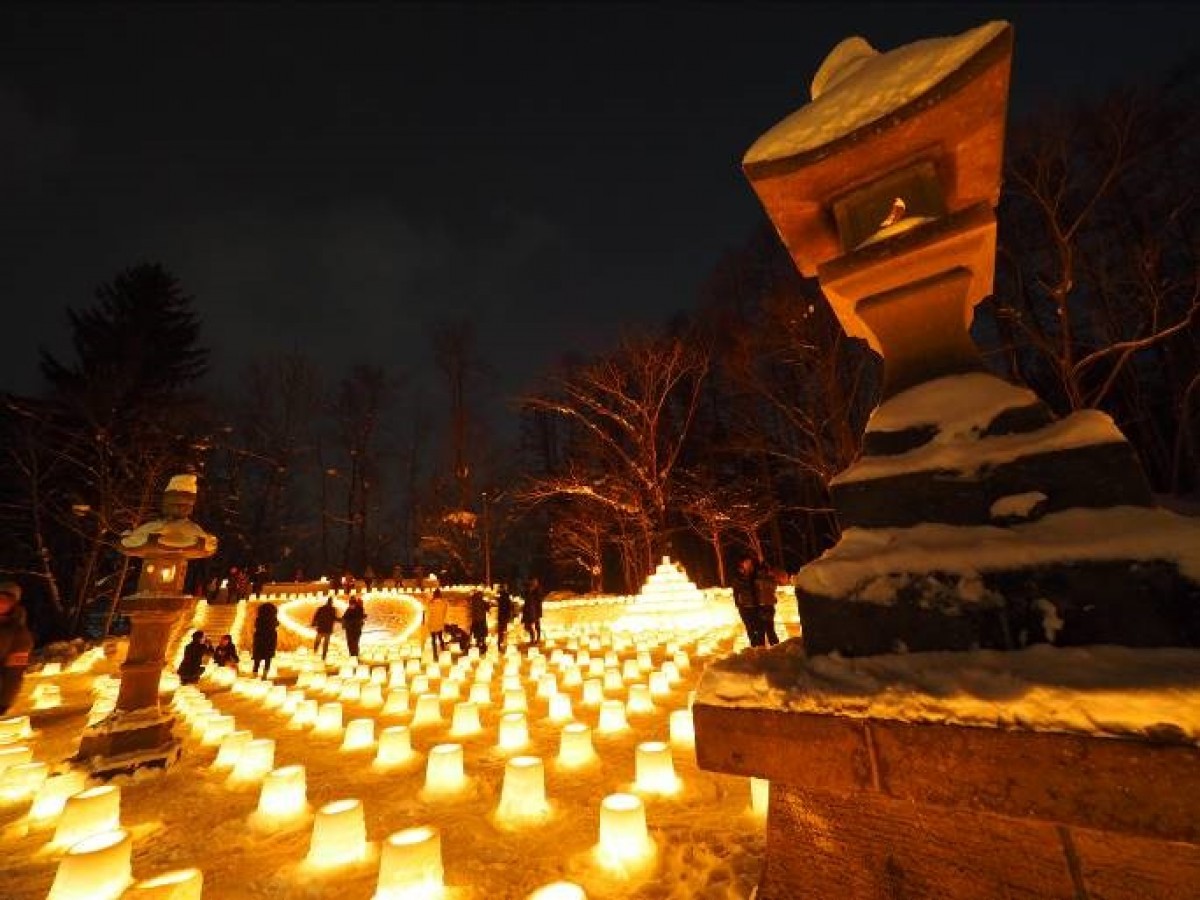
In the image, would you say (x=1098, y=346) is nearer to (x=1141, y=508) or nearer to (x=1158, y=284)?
(x=1158, y=284)

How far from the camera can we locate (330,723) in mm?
6199

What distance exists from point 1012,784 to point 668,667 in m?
6.71

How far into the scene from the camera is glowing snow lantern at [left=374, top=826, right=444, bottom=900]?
2.63 metres

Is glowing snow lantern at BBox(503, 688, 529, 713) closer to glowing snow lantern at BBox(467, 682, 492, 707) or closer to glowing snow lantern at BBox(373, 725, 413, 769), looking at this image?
glowing snow lantern at BBox(467, 682, 492, 707)

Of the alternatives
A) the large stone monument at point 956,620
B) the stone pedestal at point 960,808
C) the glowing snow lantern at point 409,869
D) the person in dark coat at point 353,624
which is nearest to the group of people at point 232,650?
the person in dark coat at point 353,624

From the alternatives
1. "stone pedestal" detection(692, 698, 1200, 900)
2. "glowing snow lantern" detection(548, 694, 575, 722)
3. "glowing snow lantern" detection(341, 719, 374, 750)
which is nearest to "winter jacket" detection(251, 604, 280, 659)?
"glowing snow lantern" detection(341, 719, 374, 750)

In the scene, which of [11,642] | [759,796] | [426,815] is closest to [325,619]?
[11,642]

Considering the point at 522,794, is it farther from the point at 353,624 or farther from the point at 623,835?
the point at 353,624

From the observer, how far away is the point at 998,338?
16.2m

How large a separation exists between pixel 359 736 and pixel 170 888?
11.1 feet

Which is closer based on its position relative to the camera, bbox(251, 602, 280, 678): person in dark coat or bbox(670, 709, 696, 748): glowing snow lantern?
bbox(670, 709, 696, 748): glowing snow lantern

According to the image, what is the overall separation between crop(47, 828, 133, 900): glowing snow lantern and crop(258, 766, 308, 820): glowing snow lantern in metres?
1.06

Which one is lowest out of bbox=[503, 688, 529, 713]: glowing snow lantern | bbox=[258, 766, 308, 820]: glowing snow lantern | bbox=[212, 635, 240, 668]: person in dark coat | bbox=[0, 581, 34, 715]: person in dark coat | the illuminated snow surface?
the illuminated snow surface

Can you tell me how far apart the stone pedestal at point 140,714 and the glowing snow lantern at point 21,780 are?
0.35 meters
